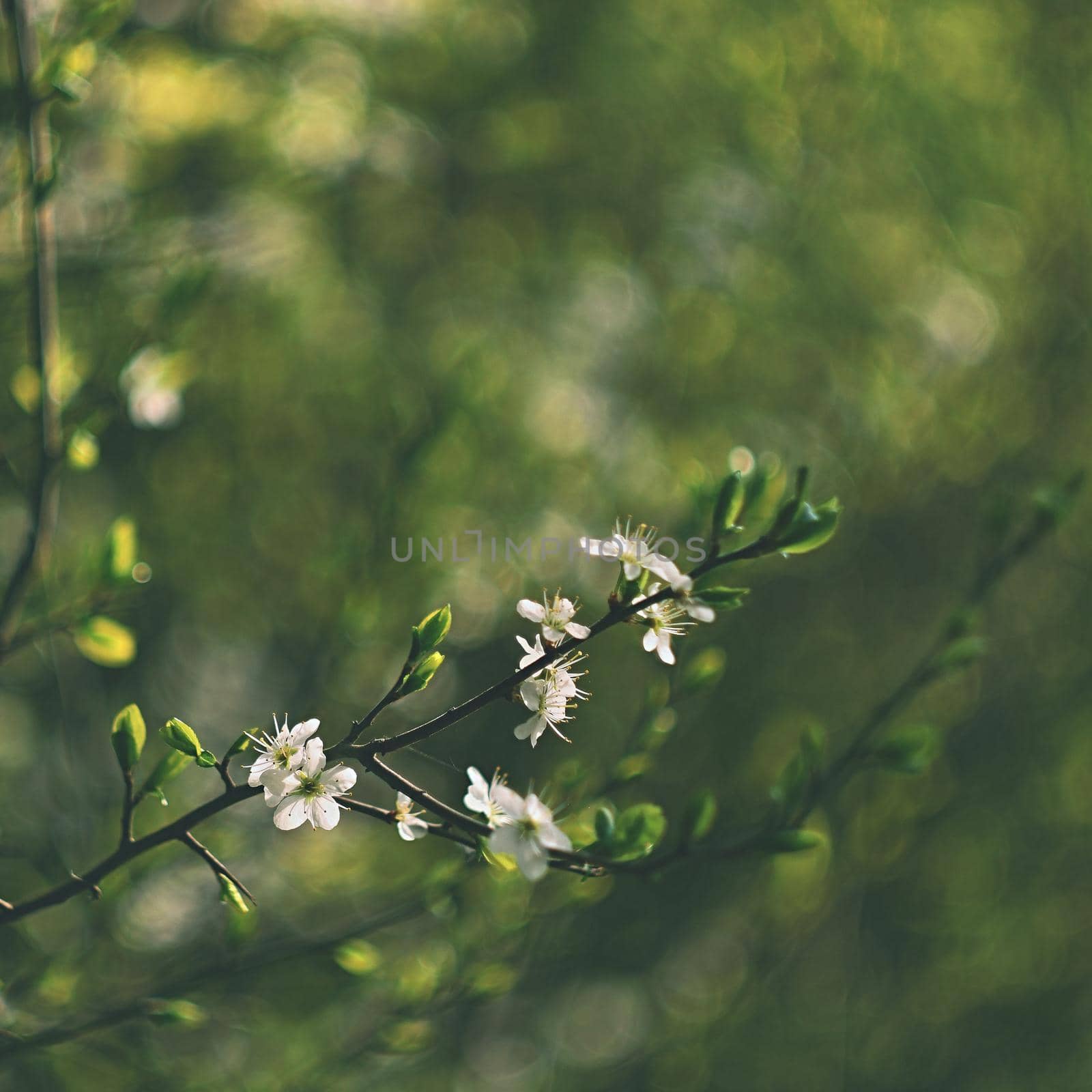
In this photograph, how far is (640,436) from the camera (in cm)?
281

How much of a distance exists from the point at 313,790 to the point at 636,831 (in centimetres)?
27

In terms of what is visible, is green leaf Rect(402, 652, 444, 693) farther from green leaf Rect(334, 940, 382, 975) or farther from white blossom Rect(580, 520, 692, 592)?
green leaf Rect(334, 940, 382, 975)

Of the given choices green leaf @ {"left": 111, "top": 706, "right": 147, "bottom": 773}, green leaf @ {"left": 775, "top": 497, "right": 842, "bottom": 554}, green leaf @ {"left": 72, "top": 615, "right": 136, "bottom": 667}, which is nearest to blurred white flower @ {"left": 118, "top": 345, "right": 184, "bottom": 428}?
green leaf @ {"left": 72, "top": 615, "right": 136, "bottom": 667}

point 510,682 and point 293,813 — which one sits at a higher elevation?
point 510,682

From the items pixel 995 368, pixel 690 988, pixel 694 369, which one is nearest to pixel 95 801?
pixel 690 988

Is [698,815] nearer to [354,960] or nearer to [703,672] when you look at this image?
[703,672]

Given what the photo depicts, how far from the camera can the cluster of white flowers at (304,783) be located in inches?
29.2

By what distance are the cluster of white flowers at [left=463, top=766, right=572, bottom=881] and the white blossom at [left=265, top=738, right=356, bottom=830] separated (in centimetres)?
11

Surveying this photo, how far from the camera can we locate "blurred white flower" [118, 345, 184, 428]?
1.25 metres

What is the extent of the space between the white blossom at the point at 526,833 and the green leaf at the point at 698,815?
21 centimetres

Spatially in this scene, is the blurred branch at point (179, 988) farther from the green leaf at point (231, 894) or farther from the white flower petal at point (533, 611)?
Answer: the white flower petal at point (533, 611)

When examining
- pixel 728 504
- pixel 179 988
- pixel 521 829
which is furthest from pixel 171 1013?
pixel 728 504

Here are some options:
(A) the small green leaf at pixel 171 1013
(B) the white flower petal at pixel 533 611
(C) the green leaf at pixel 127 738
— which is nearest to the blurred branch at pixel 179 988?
(A) the small green leaf at pixel 171 1013

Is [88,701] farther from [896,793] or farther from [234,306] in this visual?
[896,793]
